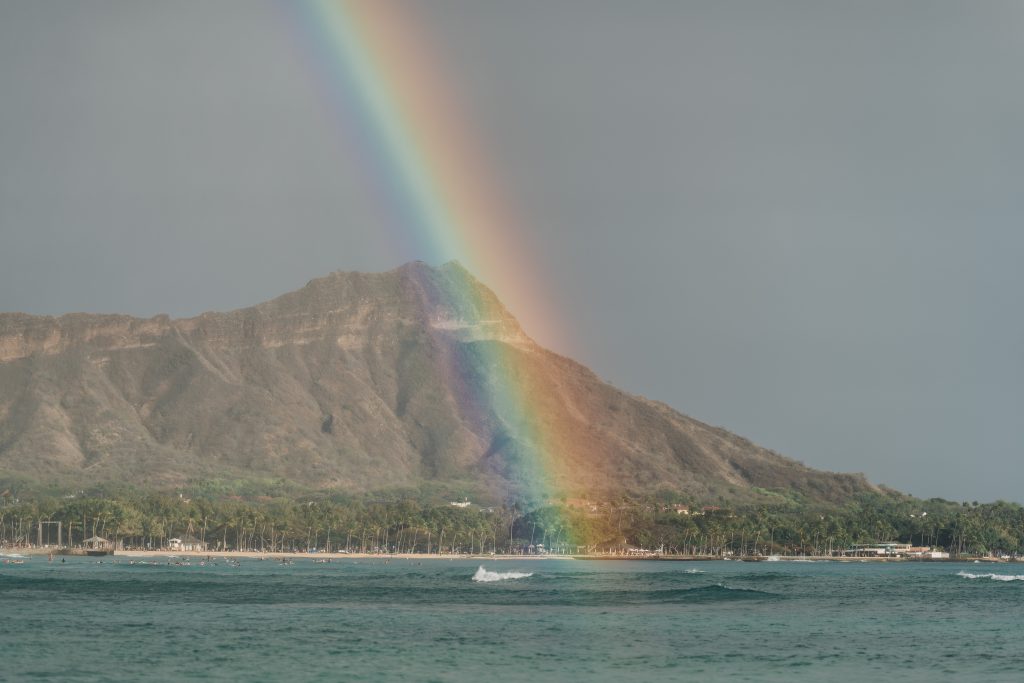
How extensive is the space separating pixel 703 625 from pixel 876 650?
22028mm

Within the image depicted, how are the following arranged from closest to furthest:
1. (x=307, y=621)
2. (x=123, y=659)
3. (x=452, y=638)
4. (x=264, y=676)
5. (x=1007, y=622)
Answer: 1. (x=264, y=676)
2. (x=123, y=659)
3. (x=452, y=638)
4. (x=307, y=621)
5. (x=1007, y=622)

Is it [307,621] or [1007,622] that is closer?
[307,621]

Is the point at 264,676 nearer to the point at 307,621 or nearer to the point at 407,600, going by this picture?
the point at 307,621

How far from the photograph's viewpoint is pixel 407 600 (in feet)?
462

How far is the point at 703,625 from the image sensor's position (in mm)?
110750

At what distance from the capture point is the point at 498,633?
101 m

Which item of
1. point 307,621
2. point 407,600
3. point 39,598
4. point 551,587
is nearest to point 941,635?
point 307,621

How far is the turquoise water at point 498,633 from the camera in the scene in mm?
77438

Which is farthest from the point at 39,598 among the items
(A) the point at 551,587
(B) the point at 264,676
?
(B) the point at 264,676

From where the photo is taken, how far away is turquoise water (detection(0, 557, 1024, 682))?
77438 millimetres

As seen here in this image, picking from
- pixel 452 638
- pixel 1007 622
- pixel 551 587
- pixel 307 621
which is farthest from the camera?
pixel 551 587

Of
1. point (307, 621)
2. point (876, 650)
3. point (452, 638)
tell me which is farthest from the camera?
point (307, 621)

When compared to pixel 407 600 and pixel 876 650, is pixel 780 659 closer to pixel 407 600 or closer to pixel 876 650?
pixel 876 650

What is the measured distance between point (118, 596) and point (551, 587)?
51306 mm
